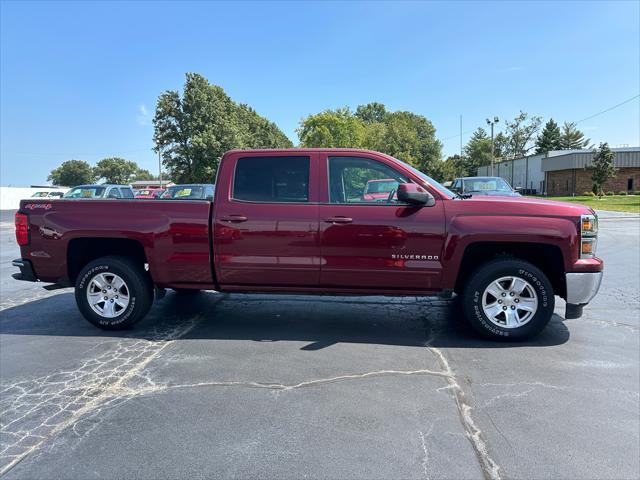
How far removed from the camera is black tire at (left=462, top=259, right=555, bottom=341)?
447cm

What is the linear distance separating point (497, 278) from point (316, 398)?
7.58 feet

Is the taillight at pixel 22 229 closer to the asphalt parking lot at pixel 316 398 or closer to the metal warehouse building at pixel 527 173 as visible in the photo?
the asphalt parking lot at pixel 316 398

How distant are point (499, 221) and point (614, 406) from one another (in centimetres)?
187

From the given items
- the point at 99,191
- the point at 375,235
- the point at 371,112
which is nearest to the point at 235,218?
the point at 375,235

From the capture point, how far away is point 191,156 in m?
42.3

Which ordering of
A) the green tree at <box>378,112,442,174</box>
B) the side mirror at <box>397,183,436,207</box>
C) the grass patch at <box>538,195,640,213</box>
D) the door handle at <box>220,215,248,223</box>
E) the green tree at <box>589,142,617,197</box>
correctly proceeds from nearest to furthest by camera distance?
1. the side mirror at <box>397,183,436,207</box>
2. the door handle at <box>220,215,248,223</box>
3. the grass patch at <box>538,195,640,213</box>
4. the green tree at <box>589,142,617,197</box>
5. the green tree at <box>378,112,442,174</box>

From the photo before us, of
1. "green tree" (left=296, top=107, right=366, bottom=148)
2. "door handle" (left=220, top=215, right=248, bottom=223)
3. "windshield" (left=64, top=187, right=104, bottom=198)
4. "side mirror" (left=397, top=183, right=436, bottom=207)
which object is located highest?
"green tree" (left=296, top=107, right=366, bottom=148)

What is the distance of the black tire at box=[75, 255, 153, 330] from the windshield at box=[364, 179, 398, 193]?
2.75 m

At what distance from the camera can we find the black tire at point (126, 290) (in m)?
4.98

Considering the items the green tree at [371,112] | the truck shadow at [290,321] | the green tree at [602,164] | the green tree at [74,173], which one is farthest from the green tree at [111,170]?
the truck shadow at [290,321]

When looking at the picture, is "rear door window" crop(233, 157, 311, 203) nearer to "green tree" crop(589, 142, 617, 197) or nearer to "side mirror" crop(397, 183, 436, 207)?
"side mirror" crop(397, 183, 436, 207)

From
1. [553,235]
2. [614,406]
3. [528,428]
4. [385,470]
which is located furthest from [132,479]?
[553,235]

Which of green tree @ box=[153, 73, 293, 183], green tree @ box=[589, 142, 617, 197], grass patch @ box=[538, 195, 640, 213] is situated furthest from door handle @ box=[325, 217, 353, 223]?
green tree @ box=[589, 142, 617, 197]

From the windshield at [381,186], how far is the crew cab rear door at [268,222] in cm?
62
